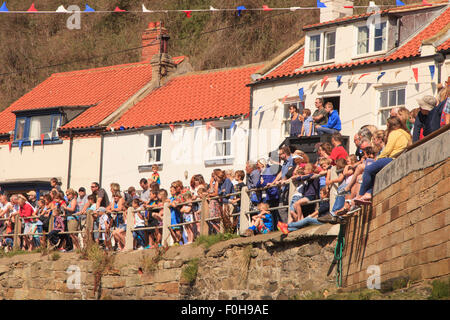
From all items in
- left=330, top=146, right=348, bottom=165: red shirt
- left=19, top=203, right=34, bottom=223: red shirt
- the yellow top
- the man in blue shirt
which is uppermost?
the man in blue shirt

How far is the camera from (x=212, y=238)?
1881 centimetres

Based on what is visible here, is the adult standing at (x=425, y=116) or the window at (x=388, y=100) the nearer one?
the adult standing at (x=425, y=116)

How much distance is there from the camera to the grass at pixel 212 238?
1847 cm

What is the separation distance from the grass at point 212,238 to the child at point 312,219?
2.19 m

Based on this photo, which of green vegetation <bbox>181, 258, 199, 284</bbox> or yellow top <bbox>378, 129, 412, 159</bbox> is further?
green vegetation <bbox>181, 258, 199, 284</bbox>

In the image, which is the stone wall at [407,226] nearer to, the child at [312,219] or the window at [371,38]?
the child at [312,219]

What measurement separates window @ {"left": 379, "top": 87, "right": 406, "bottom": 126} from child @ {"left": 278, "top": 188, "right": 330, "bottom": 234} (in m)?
8.66

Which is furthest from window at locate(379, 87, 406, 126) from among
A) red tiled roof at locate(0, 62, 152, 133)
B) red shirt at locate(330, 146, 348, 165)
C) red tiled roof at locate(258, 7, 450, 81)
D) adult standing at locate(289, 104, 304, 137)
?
red tiled roof at locate(0, 62, 152, 133)

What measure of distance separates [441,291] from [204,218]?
8998 mm

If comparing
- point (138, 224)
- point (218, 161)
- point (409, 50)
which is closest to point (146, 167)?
point (218, 161)

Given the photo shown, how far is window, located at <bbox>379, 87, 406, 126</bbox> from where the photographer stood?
24000mm

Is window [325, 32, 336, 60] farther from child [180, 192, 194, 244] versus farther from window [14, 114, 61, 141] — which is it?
window [14, 114, 61, 141]

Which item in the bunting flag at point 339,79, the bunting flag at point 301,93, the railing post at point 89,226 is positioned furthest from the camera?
the bunting flag at point 301,93

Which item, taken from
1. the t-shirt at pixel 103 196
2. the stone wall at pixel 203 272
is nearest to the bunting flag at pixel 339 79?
the t-shirt at pixel 103 196
